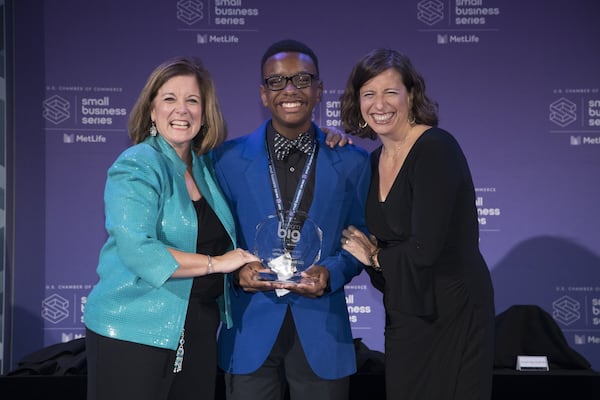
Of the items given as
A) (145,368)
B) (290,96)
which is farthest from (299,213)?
(145,368)

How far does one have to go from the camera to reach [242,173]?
3004 millimetres

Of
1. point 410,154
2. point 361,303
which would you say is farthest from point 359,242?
point 361,303

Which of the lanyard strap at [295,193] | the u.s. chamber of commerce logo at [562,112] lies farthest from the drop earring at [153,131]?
the u.s. chamber of commerce logo at [562,112]

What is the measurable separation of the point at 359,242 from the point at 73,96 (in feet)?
9.61

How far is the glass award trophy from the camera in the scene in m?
2.84

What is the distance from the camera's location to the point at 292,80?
10.1 feet

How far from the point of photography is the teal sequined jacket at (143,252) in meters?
2.60

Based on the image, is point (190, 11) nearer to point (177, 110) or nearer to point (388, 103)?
point (177, 110)

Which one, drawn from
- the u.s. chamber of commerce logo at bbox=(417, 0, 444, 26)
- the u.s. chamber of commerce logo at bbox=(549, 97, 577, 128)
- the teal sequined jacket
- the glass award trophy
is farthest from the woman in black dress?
the u.s. chamber of commerce logo at bbox=(549, 97, 577, 128)

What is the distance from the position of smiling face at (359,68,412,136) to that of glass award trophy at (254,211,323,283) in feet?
1.72

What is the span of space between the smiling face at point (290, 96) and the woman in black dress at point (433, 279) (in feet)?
1.59

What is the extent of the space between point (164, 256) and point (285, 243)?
501mm

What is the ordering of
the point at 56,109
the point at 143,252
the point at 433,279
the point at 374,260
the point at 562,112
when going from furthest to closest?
the point at 562,112 → the point at 56,109 → the point at 374,260 → the point at 433,279 → the point at 143,252

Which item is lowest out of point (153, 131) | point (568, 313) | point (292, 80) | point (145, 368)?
point (568, 313)
